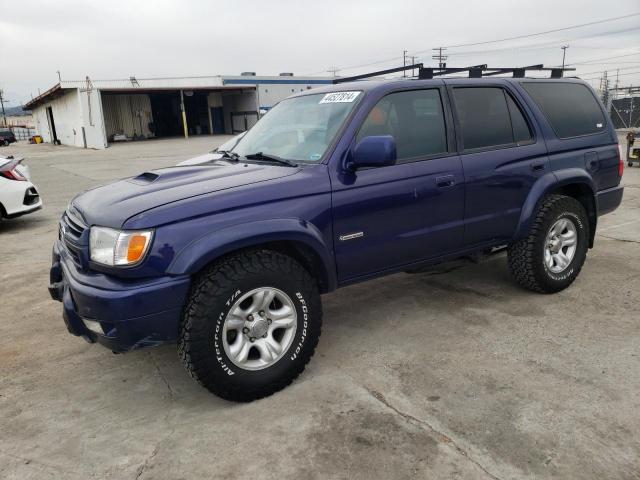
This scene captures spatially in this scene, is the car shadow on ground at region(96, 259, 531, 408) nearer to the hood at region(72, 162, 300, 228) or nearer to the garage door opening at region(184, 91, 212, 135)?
the hood at region(72, 162, 300, 228)

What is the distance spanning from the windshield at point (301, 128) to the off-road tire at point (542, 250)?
1.92m

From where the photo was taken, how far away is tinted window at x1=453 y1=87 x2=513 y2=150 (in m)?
3.87

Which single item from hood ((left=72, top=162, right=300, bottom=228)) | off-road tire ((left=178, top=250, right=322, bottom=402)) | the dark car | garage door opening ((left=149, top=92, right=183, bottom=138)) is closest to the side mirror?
hood ((left=72, top=162, right=300, bottom=228))

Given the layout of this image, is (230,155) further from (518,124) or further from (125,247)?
(518,124)

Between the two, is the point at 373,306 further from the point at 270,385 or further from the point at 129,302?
the point at 129,302

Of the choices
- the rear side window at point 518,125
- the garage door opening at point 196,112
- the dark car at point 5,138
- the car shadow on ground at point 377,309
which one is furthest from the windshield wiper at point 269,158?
the dark car at point 5,138

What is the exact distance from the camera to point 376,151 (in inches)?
121

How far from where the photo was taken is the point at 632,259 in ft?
17.8

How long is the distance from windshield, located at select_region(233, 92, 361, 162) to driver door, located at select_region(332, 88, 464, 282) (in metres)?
0.22

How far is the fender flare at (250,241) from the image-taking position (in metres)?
2.68

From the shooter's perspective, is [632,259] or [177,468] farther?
[632,259]

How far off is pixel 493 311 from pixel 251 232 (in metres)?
2.36

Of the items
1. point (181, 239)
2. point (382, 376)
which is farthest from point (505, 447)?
point (181, 239)

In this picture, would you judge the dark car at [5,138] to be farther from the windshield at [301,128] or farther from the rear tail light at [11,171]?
the windshield at [301,128]
